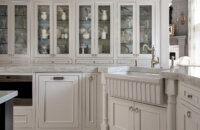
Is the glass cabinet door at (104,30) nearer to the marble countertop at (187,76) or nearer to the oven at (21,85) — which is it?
the oven at (21,85)

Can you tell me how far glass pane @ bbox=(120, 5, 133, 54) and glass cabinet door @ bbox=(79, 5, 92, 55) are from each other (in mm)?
477

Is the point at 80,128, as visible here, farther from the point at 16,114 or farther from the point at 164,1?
the point at 164,1

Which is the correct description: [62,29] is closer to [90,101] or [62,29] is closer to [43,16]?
[43,16]

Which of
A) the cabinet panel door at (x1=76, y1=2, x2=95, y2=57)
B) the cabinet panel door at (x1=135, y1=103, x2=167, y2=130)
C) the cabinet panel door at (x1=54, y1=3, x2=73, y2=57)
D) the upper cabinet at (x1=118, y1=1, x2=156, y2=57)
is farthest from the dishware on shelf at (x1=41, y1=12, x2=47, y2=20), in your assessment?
the cabinet panel door at (x1=135, y1=103, x2=167, y2=130)

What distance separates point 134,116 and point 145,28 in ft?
4.82

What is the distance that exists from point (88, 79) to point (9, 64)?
1.23m

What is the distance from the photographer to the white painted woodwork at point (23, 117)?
327 cm

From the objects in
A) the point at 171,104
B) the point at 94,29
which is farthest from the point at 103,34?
the point at 171,104

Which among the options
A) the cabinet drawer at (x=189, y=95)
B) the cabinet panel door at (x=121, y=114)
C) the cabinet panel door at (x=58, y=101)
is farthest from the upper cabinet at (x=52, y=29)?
the cabinet drawer at (x=189, y=95)

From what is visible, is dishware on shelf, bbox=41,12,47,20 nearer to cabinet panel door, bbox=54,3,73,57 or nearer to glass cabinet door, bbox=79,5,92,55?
cabinet panel door, bbox=54,3,73,57

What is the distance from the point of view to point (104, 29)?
3625mm

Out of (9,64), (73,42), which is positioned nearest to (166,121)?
(73,42)

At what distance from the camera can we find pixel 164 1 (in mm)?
3539

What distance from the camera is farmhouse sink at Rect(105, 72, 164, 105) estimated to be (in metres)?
2.27
